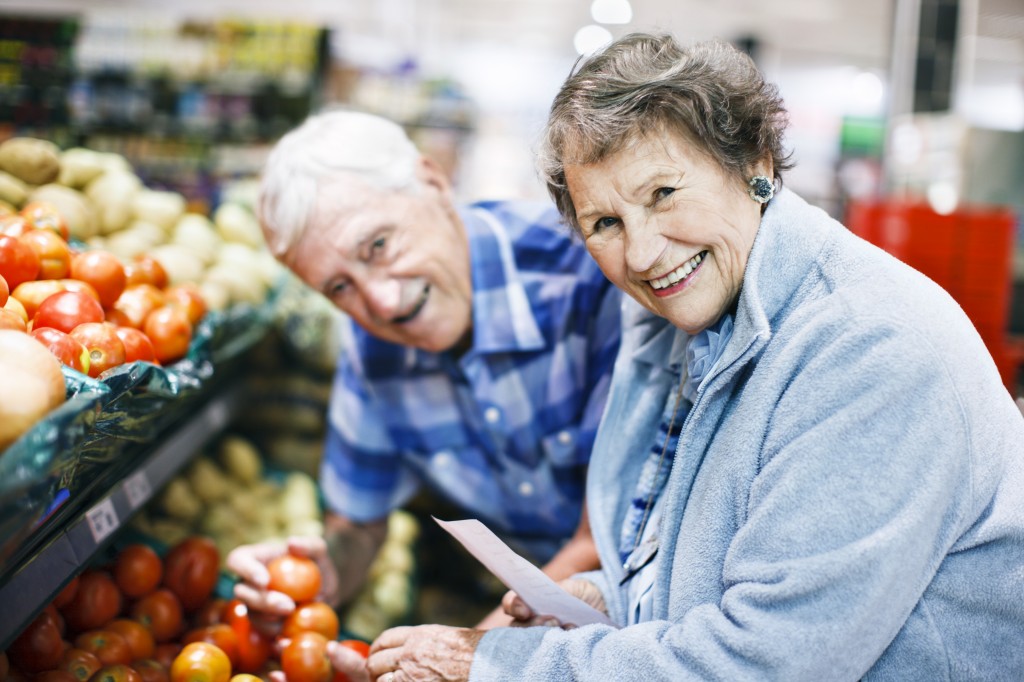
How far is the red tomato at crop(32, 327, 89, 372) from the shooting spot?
1221 mm

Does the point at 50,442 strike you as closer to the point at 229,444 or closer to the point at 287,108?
the point at 229,444

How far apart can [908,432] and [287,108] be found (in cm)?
522

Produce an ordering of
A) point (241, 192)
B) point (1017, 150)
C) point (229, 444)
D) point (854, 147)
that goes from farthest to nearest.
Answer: point (854, 147) < point (1017, 150) < point (241, 192) < point (229, 444)

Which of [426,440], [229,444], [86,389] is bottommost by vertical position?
[229,444]

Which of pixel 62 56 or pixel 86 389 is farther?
pixel 62 56

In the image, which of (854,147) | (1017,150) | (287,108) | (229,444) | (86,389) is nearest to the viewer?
(86,389)

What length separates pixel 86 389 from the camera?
3.76ft

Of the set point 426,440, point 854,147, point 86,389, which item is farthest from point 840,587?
point 854,147

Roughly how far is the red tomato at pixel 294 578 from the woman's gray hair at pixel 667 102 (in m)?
1.03

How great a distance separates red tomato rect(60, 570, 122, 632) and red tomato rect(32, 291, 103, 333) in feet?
1.63

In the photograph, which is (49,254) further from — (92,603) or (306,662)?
(306,662)

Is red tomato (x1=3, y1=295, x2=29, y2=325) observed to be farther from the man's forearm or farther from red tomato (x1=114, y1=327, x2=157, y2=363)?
the man's forearm

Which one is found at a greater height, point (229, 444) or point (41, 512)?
point (41, 512)

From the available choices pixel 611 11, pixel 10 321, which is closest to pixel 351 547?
pixel 10 321
